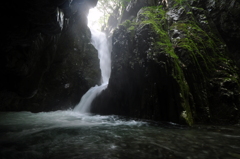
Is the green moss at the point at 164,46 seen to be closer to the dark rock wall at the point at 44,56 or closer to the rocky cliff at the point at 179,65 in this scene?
the rocky cliff at the point at 179,65

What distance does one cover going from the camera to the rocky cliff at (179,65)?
6.50 meters

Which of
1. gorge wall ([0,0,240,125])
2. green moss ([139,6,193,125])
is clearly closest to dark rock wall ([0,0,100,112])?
gorge wall ([0,0,240,125])

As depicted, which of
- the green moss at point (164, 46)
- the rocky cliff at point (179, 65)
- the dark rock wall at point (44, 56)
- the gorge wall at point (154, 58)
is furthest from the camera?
the rocky cliff at point (179, 65)

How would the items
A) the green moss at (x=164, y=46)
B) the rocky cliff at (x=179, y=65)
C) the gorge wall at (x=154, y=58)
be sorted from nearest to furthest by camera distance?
1. the gorge wall at (x=154, y=58)
2. the green moss at (x=164, y=46)
3. the rocky cliff at (x=179, y=65)

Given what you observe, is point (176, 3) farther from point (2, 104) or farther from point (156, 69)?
point (2, 104)

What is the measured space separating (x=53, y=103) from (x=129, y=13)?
1110cm

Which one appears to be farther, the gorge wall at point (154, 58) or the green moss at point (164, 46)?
the green moss at point (164, 46)

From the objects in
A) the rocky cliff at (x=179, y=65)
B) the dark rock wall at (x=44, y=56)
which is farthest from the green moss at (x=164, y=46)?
the dark rock wall at (x=44, y=56)

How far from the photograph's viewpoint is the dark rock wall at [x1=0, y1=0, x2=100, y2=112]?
13.0ft

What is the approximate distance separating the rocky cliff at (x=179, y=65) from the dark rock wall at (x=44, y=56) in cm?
386

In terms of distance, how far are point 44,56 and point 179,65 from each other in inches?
305

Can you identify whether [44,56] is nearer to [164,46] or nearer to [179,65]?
[164,46]

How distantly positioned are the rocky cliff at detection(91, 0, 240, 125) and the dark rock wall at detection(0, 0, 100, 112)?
3.86 meters

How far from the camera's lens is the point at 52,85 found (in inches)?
546
